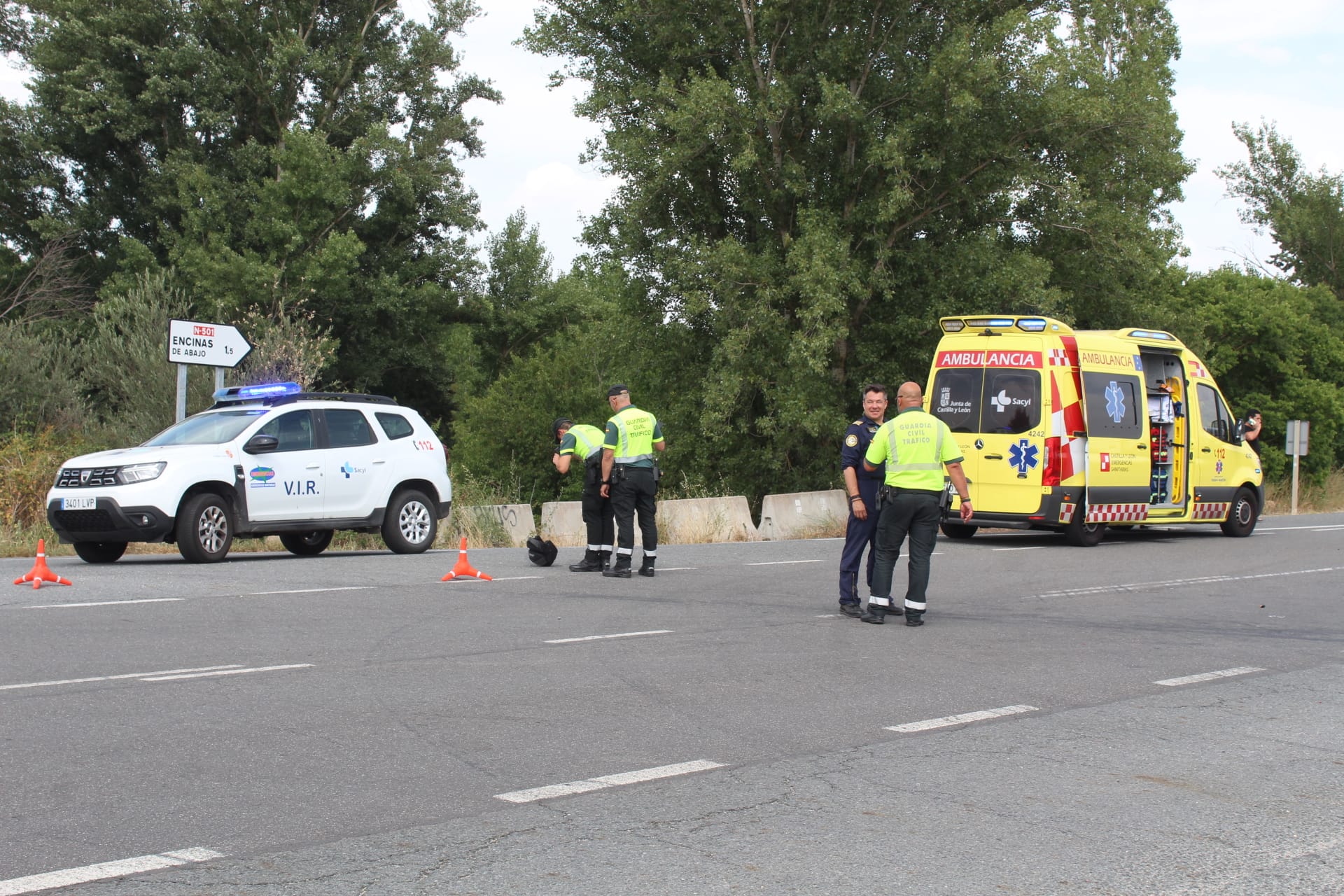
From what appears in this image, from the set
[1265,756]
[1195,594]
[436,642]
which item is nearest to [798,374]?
[1195,594]

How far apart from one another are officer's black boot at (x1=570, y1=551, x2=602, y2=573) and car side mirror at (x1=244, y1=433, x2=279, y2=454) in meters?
3.57

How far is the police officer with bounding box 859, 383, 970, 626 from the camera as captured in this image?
10.2m

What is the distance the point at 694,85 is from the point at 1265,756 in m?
20.5

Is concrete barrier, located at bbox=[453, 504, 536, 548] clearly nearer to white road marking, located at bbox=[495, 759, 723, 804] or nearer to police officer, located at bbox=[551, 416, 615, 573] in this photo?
police officer, located at bbox=[551, 416, 615, 573]

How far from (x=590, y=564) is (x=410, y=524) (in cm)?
319

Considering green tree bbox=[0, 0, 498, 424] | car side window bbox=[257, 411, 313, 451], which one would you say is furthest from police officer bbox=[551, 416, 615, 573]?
green tree bbox=[0, 0, 498, 424]

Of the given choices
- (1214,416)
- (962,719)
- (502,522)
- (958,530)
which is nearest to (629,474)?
(502,522)

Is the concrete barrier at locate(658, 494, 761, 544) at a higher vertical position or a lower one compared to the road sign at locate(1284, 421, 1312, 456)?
lower

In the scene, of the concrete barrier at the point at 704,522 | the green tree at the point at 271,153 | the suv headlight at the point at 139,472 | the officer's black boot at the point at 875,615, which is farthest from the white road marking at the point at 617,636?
the green tree at the point at 271,153

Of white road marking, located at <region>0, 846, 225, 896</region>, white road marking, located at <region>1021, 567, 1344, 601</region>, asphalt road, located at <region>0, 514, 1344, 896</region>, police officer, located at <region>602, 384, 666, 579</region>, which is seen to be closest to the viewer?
white road marking, located at <region>0, 846, 225, 896</region>

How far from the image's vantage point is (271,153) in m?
40.1

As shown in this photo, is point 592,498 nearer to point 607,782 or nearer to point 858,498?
point 858,498

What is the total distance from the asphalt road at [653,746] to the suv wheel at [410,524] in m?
4.25

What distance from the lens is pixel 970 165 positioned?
26656mm
